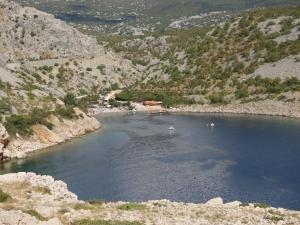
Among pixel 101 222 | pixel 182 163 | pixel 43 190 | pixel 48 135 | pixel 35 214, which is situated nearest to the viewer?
pixel 101 222

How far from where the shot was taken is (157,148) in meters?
117

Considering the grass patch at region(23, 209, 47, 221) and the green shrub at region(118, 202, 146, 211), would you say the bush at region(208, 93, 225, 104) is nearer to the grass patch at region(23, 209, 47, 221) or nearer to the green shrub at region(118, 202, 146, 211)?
the green shrub at region(118, 202, 146, 211)

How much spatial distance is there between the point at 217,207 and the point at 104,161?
164 ft

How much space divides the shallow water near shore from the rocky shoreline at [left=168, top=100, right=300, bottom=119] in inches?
629

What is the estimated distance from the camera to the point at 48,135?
12631 centimetres

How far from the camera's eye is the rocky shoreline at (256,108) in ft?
545

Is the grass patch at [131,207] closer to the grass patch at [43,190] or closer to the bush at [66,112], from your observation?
the grass patch at [43,190]

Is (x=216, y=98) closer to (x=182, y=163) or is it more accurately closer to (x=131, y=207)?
(x=182, y=163)

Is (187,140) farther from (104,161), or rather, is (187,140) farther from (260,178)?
(260,178)

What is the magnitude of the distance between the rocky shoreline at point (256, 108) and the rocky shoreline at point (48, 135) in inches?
1742

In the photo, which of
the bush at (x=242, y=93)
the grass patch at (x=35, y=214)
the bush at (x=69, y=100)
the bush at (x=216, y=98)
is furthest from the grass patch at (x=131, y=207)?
the bush at (x=216, y=98)

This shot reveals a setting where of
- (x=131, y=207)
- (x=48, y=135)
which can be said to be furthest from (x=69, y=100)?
(x=131, y=207)

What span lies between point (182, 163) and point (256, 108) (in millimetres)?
79612

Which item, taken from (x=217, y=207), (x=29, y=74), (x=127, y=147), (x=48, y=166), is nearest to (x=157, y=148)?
(x=127, y=147)
